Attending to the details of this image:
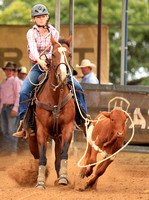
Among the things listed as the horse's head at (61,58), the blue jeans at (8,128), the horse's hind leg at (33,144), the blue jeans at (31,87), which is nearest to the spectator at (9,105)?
the blue jeans at (8,128)

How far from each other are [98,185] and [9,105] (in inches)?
252

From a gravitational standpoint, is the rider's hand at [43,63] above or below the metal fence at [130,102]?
above

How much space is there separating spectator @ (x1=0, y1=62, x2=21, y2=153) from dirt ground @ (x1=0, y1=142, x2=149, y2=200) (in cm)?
102

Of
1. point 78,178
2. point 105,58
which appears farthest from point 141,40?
point 78,178

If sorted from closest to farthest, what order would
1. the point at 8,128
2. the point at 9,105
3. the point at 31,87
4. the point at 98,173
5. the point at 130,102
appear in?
the point at 98,173, the point at 31,87, the point at 130,102, the point at 8,128, the point at 9,105

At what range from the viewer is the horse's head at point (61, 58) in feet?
26.3

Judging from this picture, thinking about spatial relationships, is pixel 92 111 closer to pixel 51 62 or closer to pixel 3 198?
pixel 51 62

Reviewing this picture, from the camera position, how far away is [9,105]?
50.4ft

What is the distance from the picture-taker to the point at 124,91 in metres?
12.8

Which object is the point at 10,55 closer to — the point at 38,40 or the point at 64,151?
the point at 38,40

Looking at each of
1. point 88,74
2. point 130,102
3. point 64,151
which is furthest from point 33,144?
point 88,74

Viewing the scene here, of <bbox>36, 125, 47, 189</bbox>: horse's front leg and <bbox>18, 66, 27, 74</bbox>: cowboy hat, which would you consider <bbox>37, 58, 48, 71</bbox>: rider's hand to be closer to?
<bbox>36, 125, 47, 189</bbox>: horse's front leg

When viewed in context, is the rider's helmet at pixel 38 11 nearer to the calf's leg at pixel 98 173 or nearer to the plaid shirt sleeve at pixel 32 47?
the plaid shirt sleeve at pixel 32 47

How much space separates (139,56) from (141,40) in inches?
66.8
